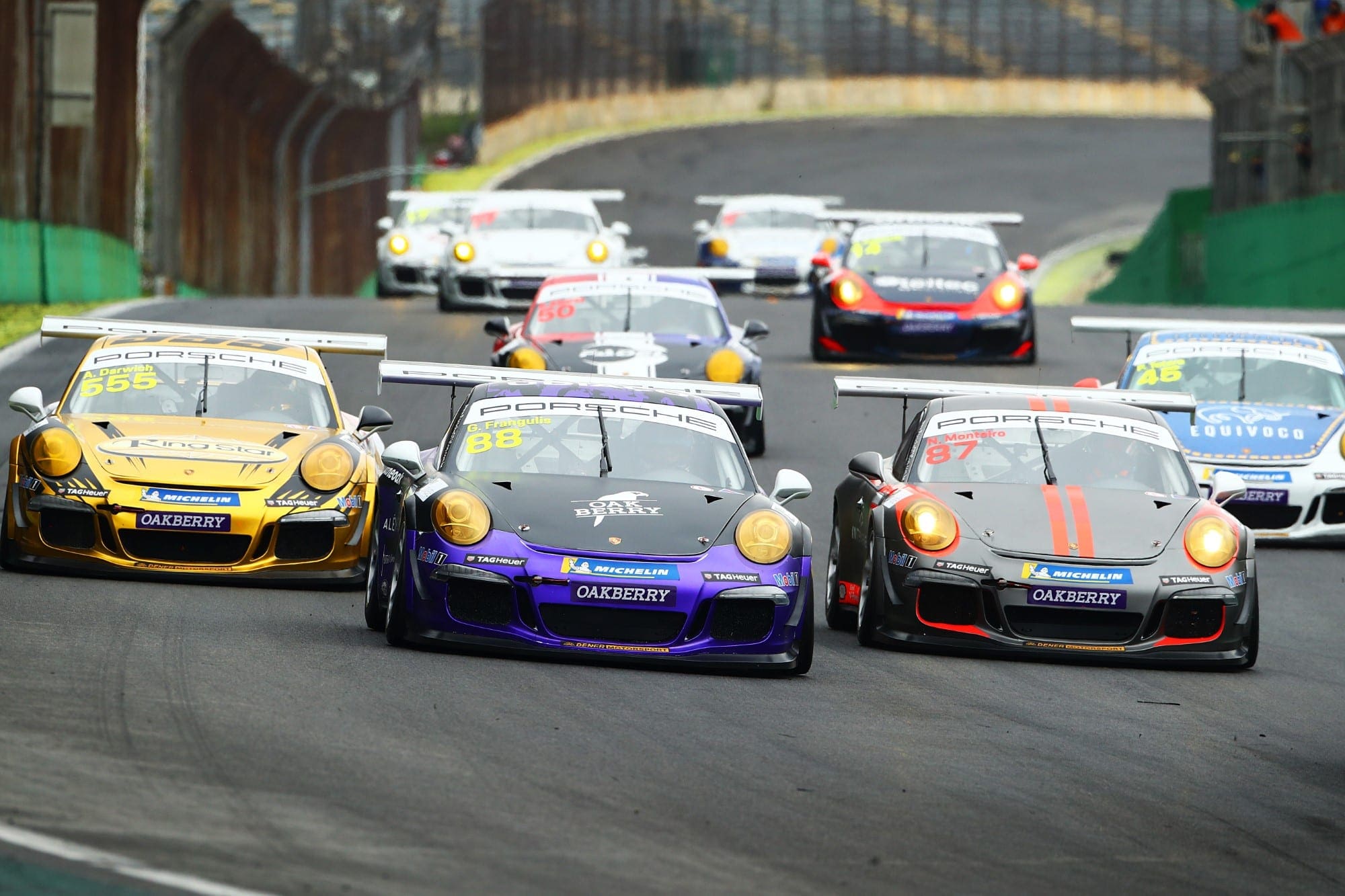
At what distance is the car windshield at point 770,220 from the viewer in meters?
34.6

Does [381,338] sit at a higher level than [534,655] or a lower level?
higher

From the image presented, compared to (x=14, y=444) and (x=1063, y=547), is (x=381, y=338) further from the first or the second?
(x=1063, y=547)

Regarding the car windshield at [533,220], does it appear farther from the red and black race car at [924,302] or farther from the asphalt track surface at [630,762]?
the asphalt track surface at [630,762]

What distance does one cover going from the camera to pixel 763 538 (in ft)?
32.3

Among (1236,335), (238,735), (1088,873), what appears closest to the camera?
(1088,873)

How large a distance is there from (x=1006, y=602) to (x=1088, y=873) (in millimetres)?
4277

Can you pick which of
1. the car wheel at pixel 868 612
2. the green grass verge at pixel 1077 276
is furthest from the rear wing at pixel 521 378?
the green grass verge at pixel 1077 276

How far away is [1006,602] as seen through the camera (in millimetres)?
10656

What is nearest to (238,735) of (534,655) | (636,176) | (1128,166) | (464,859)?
(464,859)

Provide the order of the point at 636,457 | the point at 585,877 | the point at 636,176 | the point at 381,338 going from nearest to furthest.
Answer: the point at 585,877
the point at 636,457
the point at 381,338
the point at 636,176

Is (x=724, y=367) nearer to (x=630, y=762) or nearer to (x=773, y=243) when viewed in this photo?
(x=630, y=762)

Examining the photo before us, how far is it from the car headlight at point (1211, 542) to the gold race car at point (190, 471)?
3.97 m

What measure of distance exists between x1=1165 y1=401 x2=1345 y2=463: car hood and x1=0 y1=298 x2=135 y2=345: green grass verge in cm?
1150

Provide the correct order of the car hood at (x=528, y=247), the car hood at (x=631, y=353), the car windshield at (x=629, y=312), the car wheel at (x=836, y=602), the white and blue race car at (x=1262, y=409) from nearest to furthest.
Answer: the car wheel at (x=836, y=602) < the white and blue race car at (x=1262, y=409) < the car hood at (x=631, y=353) < the car windshield at (x=629, y=312) < the car hood at (x=528, y=247)
